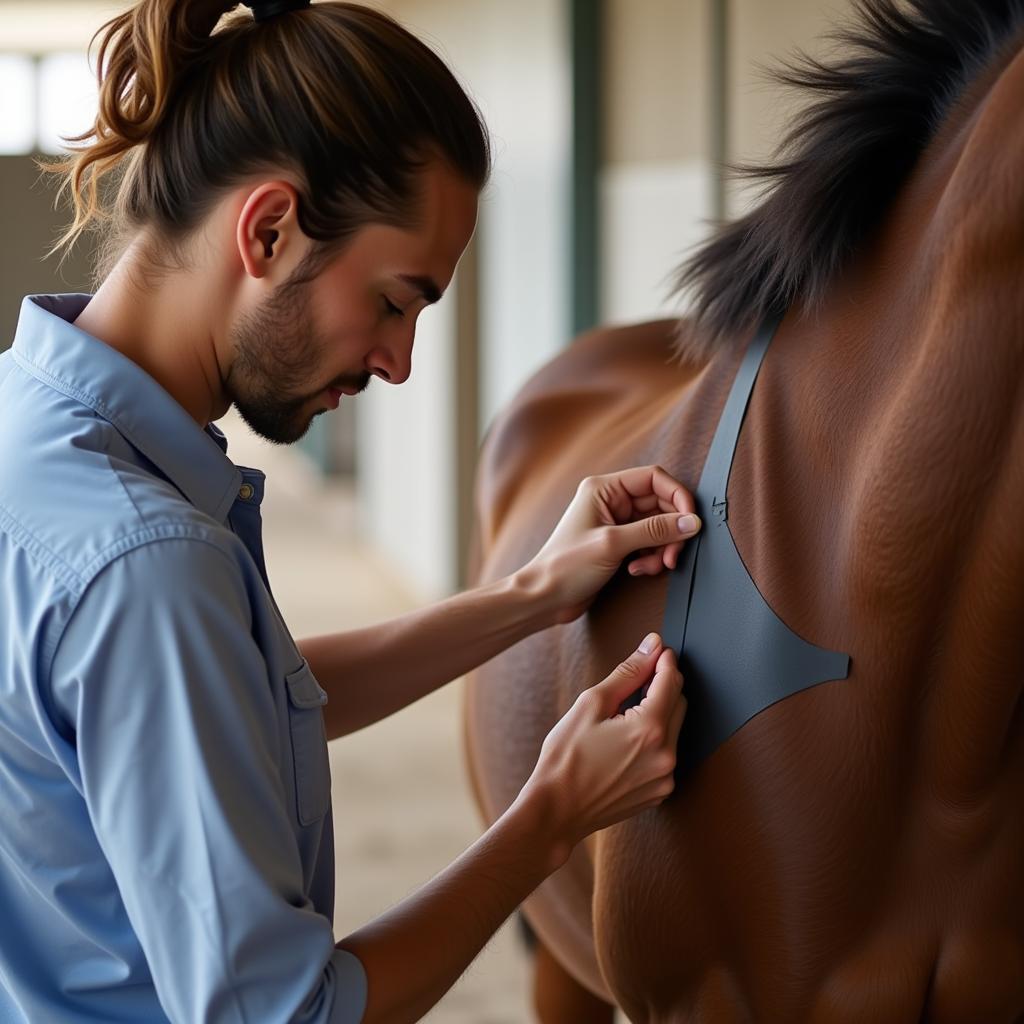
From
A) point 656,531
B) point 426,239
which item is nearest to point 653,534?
point 656,531

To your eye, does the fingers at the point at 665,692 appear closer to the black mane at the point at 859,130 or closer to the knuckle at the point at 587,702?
the knuckle at the point at 587,702

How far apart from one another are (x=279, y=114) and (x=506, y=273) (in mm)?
4367

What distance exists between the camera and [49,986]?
32.2 inches

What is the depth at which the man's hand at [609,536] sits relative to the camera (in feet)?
3.69

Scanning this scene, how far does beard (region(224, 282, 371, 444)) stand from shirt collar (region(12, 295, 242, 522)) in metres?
0.05

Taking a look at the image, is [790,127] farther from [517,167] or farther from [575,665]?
[517,167]

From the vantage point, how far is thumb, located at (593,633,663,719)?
1.01 metres

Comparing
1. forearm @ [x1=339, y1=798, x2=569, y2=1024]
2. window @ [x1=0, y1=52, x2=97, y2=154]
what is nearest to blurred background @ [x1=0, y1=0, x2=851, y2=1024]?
forearm @ [x1=339, y1=798, x2=569, y2=1024]

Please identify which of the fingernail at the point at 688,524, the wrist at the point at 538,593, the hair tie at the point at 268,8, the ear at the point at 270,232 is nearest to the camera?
the ear at the point at 270,232

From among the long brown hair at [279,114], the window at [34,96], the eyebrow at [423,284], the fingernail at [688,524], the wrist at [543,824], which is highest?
the window at [34,96]

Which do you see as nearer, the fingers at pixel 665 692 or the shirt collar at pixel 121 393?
the shirt collar at pixel 121 393

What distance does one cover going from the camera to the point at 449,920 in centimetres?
88

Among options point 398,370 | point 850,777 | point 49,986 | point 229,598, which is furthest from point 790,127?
point 49,986

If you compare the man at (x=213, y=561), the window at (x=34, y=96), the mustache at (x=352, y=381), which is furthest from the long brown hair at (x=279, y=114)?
the window at (x=34, y=96)
